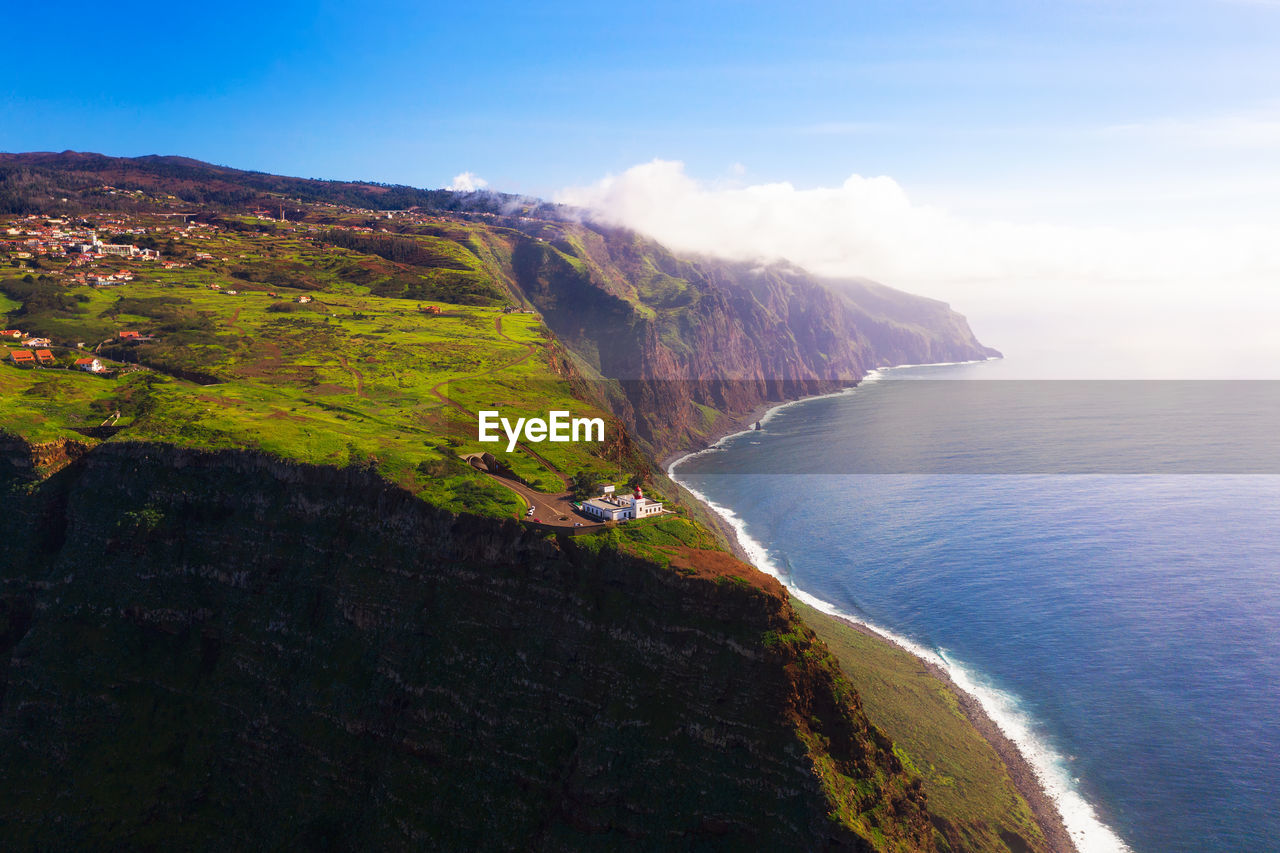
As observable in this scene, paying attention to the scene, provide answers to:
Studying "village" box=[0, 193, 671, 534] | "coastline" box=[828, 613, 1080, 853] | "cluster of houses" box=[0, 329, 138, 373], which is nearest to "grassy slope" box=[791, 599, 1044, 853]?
"coastline" box=[828, 613, 1080, 853]

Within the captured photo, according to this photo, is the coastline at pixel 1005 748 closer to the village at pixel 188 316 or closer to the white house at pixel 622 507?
the village at pixel 188 316

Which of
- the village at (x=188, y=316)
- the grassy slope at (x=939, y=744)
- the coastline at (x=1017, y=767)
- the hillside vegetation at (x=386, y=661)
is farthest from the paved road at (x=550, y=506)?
the coastline at (x=1017, y=767)

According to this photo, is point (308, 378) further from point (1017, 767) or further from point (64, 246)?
point (64, 246)

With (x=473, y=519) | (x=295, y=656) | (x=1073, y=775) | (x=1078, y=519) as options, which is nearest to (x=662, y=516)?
(x=473, y=519)

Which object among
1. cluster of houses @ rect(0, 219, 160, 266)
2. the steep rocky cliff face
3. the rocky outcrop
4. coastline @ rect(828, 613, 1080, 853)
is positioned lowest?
coastline @ rect(828, 613, 1080, 853)

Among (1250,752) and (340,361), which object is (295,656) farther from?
(1250,752)

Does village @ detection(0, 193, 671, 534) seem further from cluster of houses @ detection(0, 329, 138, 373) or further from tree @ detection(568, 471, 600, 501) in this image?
tree @ detection(568, 471, 600, 501)
